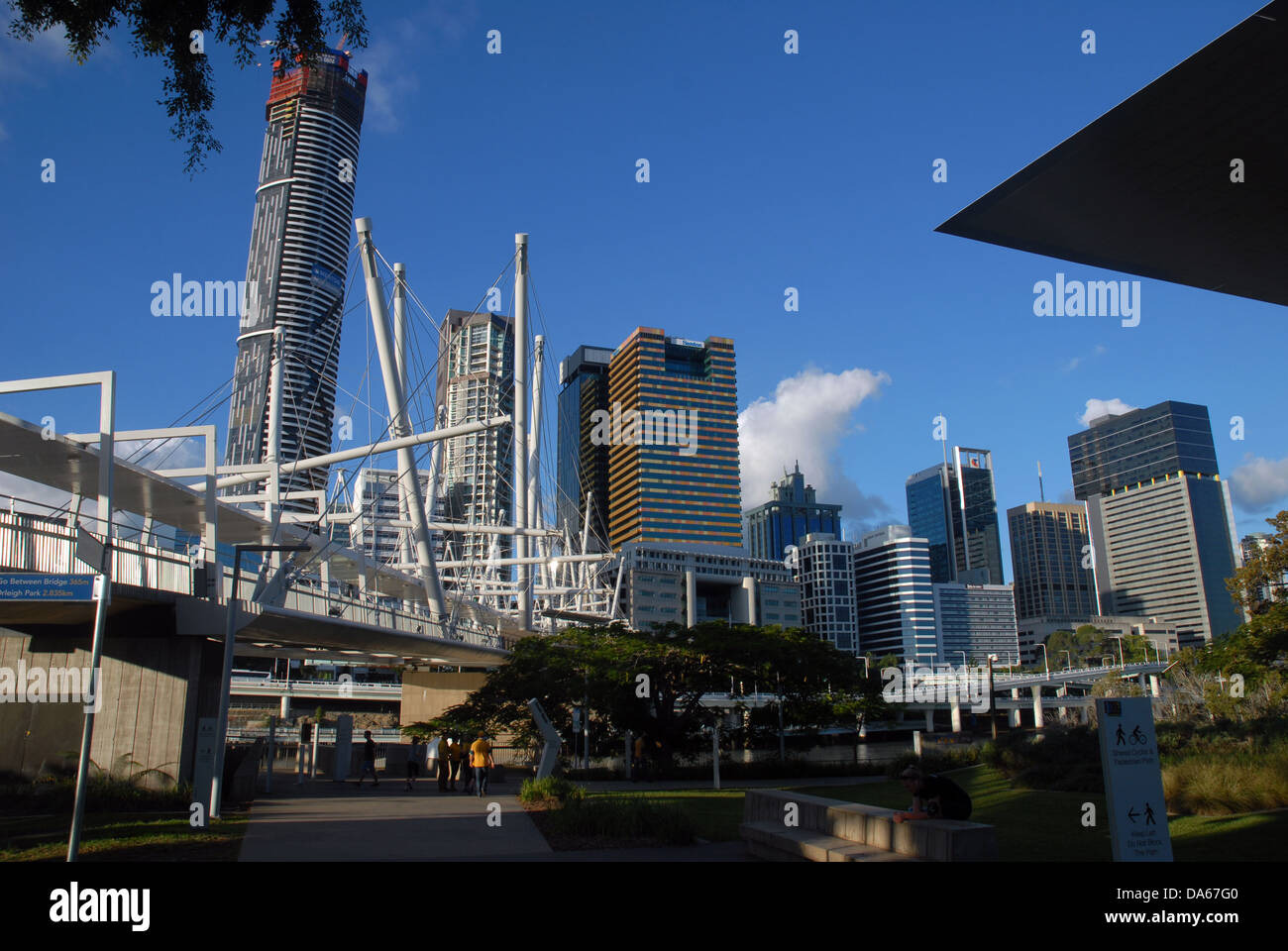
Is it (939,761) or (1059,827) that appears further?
(939,761)

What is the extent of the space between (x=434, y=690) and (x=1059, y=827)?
48797 millimetres

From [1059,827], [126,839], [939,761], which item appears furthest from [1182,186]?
[939,761]

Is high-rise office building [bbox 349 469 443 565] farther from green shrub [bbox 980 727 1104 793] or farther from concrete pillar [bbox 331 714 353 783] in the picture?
green shrub [bbox 980 727 1104 793]

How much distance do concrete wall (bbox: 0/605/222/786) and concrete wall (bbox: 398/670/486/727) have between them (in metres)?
36.7

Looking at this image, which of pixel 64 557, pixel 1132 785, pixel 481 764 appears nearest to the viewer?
pixel 1132 785

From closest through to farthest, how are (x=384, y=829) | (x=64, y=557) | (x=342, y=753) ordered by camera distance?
(x=384, y=829) → (x=64, y=557) → (x=342, y=753)

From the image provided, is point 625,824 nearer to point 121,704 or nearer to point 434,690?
point 121,704

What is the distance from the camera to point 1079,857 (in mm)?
11203

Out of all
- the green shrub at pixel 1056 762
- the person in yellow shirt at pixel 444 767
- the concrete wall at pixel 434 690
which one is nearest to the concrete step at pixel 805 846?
the green shrub at pixel 1056 762

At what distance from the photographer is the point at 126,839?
1395 centimetres

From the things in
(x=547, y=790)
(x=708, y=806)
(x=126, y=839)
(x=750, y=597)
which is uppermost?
(x=750, y=597)

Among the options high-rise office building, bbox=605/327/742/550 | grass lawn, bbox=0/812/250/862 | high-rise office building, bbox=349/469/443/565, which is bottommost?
grass lawn, bbox=0/812/250/862

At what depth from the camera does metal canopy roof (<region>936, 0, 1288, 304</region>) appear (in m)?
10.3

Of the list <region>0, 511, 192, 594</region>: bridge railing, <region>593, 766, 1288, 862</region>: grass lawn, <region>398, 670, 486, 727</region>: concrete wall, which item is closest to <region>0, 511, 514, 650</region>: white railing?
<region>0, 511, 192, 594</region>: bridge railing
